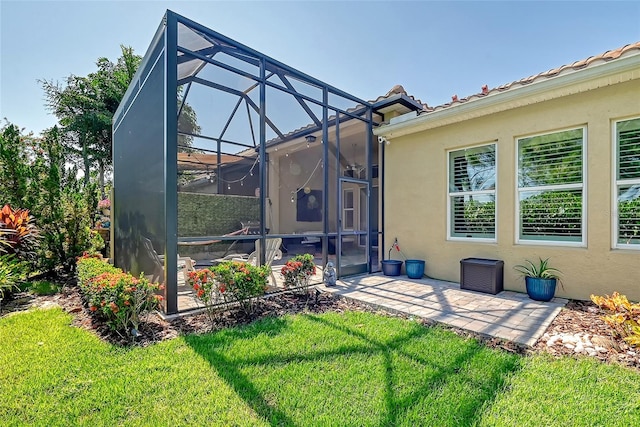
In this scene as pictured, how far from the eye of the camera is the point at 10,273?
530 cm

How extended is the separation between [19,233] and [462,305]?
8314 mm

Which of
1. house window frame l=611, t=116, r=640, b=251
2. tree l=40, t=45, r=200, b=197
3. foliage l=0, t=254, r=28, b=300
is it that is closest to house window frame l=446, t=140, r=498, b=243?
house window frame l=611, t=116, r=640, b=251

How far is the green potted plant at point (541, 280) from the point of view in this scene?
473 cm

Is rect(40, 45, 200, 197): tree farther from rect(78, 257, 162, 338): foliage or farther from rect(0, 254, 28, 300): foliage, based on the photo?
rect(78, 257, 162, 338): foliage

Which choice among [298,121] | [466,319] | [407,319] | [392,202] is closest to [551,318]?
[466,319]

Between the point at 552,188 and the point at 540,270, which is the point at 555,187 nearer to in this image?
the point at 552,188

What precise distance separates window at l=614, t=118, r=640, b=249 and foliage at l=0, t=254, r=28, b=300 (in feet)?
31.6

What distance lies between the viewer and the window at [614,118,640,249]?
438 cm

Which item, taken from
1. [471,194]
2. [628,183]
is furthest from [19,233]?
[628,183]

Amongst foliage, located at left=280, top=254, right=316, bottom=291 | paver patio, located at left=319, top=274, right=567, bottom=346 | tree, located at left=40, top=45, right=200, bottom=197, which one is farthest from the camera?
tree, located at left=40, top=45, right=200, bottom=197

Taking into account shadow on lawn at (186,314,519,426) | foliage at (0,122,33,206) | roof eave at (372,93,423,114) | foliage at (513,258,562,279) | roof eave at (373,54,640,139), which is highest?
roof eave at (372,93,423,114)

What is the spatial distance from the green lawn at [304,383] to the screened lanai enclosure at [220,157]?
140 centimetres

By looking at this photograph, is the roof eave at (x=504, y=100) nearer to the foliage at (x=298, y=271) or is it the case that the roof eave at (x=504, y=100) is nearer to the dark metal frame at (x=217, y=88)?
the dark metal frame at (x=217, y=88)

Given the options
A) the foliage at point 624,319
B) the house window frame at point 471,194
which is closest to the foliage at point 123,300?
the foliage at point 624,319
